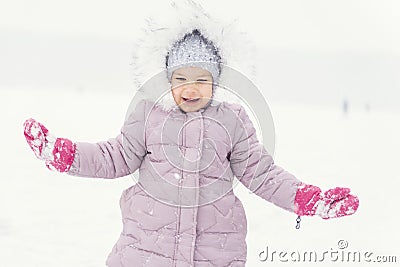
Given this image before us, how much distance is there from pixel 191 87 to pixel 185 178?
23 cm

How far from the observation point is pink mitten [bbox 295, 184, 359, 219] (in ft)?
5.14

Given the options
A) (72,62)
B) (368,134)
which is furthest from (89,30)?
(368,134)

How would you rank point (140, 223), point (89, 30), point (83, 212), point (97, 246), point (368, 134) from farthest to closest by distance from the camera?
point (89, 30)
point (368, 134)
point (83, 212)
point (97, 246)
point (140, 223)

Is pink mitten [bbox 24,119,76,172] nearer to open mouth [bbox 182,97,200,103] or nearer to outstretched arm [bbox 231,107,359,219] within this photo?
open mouth [bbox 182,97,200,103]

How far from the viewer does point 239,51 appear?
163 cm

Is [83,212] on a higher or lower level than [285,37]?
lower

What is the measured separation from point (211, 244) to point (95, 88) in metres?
12.0

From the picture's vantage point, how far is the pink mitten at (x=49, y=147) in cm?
150

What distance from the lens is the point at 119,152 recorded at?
1.61m

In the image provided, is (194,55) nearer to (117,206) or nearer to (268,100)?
(117,206)

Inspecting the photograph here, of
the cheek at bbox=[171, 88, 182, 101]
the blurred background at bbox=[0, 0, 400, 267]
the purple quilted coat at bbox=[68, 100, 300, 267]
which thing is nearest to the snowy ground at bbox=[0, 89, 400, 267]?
the blurred background at bbox=[0, 0, 400, 267]

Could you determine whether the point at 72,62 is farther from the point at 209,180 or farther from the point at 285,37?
the point at 209,180

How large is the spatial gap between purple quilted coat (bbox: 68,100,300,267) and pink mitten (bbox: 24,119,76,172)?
0.09 ft

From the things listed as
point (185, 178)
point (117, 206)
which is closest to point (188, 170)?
point (185, 178)
